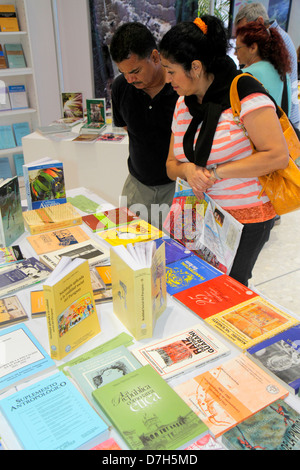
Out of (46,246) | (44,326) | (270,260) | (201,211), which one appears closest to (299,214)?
(270,260)

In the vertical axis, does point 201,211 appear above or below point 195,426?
above

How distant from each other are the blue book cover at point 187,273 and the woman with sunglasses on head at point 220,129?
0.21m

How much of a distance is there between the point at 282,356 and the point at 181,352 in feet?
0.96

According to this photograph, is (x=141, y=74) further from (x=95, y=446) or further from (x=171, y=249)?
(x=95, y=446)

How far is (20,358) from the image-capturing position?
1145 millimetres

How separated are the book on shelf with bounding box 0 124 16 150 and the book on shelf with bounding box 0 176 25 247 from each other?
317 cm

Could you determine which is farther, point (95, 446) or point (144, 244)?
point (144, 244)

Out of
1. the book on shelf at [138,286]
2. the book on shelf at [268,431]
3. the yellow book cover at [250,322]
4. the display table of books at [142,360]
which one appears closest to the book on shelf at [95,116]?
the display table of books at [142,360]

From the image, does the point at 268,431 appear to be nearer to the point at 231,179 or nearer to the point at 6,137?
the point at 231,179

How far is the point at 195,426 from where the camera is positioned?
0.93m

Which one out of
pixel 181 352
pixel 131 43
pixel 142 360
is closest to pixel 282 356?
pixel 181 352

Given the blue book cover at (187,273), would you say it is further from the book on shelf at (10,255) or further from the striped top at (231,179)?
the book on shelf at (10,255)

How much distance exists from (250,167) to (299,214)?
2931 millimetres

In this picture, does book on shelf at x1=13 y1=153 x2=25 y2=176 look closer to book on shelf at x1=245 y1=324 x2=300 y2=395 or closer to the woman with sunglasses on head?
the woman with sunglasses on head
